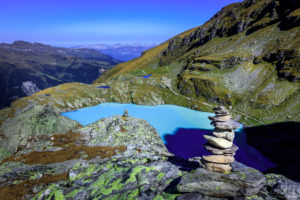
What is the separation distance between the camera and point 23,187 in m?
21.3

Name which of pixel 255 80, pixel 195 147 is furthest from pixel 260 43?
pixel 195 147

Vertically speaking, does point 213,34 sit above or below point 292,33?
above

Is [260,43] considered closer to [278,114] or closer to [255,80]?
[255,80]

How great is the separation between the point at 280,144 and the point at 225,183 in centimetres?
5952

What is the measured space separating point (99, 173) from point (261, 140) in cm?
6476

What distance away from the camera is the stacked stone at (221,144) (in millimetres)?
15438

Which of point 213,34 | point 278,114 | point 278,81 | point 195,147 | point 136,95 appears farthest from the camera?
point 213,34

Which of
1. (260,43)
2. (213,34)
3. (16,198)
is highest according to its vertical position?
(213,34)

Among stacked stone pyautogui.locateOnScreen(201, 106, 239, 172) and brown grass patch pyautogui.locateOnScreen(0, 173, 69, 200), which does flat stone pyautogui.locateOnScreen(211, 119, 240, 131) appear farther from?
brown grass patch pyautogui.locateOnScreen(0, 173, 69, 200)

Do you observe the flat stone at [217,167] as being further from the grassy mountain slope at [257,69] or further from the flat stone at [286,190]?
the grassy mountain slope at [257,69]

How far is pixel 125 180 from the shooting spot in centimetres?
1873

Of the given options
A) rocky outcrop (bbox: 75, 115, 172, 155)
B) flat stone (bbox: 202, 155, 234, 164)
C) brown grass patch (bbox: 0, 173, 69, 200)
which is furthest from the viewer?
rocky outcrop (bbox: 75, 115, 172, 155)

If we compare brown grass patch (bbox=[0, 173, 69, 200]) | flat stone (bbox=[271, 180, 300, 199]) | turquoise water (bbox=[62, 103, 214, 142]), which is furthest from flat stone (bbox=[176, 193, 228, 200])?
turquoise water (bbox=[62, 103, 214, 142])

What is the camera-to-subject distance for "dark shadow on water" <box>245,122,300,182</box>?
4235 centimetres
